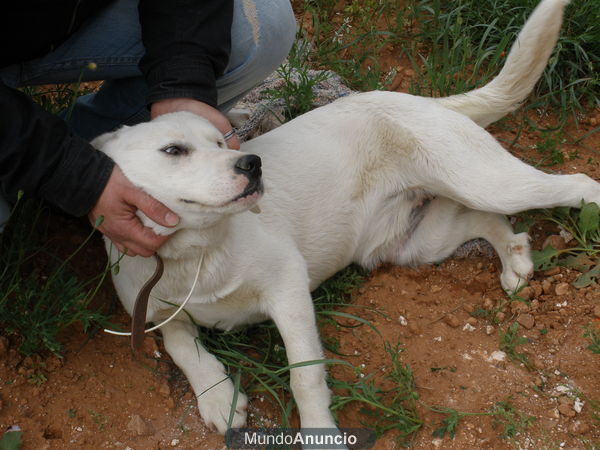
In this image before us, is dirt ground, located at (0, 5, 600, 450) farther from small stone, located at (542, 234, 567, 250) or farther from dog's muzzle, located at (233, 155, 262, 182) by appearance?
dog's muzzle, located at (233, 155, 262, 182)

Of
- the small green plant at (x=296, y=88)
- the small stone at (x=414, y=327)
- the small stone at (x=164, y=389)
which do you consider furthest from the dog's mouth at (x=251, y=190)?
the small green plant at (x=296, y=88)

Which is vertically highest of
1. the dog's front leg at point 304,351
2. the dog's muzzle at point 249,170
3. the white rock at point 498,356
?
the dog's muzzle at point 249,170

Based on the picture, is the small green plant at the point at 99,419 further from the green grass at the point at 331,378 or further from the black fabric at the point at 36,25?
the black fabric at the point at 36,25

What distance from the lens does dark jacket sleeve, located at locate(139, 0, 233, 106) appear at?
255cm

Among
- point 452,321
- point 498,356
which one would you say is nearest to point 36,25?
point 452,321

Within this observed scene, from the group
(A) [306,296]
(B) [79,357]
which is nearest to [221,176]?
(A) [306,296]

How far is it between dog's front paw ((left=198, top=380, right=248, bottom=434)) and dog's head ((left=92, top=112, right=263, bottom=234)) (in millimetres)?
719

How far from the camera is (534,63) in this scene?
303 cm

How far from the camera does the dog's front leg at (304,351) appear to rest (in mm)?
2396

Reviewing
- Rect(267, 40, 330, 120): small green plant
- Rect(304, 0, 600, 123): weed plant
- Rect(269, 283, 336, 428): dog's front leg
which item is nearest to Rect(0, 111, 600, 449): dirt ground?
Rect(269, 283, 336, 428): dog's front leg

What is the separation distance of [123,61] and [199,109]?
0.61 meters

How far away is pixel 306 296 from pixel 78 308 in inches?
33.6

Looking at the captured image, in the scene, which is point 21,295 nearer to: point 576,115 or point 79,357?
point 79,357

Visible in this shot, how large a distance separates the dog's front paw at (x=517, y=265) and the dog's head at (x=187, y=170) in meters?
1.37
